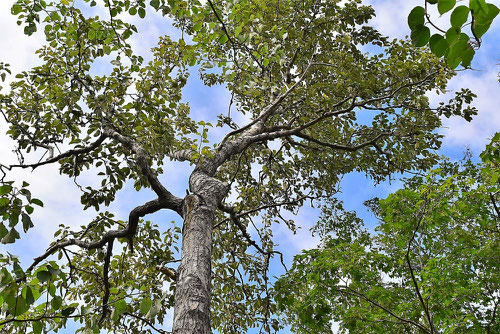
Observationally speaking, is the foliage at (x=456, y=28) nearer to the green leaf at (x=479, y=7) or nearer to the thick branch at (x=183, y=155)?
the green leaf at (x=479, y=7)

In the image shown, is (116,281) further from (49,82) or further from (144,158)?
(49,82)

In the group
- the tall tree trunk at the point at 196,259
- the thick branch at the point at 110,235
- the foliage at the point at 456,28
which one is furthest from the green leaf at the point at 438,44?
the thick branch at the point at 110,235

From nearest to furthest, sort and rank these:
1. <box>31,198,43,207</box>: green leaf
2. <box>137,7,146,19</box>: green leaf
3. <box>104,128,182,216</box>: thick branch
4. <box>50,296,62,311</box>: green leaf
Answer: <box>50,296,62,311</box>: green leaf → <box>31,198,43,207</box>: green leaf → <box>137,7,146,19</box>: green leaf → <box>104,128,182,216</box>: thick branch

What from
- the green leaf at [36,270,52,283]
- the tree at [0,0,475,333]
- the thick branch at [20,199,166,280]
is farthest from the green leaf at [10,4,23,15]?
the green leaf at [36,270,52,283]

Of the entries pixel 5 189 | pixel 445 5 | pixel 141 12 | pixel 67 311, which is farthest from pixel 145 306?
pixel 141 12

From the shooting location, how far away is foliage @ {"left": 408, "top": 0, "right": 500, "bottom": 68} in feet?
3.90

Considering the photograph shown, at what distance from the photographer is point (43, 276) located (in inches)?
86.0

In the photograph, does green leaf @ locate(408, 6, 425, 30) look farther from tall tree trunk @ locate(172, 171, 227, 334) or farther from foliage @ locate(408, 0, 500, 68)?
tall tree trunk @ locate(172, 171, 227, 334)

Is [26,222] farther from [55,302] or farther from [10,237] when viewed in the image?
[55,302]

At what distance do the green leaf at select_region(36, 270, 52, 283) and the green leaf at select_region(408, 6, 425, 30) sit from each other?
7.45 ft

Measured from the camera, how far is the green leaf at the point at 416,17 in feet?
4.15

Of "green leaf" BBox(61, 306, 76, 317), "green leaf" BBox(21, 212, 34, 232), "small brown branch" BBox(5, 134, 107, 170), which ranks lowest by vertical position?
"green leaf" BBox(61, 306, 76, 317)

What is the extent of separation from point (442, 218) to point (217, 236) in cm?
439

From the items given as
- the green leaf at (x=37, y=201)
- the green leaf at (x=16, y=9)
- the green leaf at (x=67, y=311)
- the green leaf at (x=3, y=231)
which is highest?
the green leaf at (x=16, y=9)
